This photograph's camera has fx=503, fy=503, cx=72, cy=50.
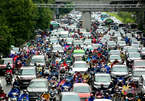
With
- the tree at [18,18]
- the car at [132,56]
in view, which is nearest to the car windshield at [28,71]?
the car at [132,56]

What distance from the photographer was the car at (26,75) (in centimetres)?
3322

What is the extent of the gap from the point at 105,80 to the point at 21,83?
5728mm

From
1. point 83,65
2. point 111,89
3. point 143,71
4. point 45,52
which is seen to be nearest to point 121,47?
point 45,52

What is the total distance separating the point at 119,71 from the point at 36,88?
8.32 meters

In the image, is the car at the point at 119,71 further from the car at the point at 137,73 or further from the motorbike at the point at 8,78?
the motorbike at the point at 8,78

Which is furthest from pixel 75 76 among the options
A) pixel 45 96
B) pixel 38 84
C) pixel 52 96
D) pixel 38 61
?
pixel 38 61

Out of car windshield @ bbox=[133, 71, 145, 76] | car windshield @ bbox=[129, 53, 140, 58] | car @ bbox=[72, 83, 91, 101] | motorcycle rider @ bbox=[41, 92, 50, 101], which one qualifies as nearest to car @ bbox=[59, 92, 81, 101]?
car @ bbox=[72, 83, 91, 101]

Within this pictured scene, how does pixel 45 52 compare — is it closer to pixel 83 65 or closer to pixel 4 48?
pixel 4 48

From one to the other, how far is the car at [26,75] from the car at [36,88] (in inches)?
154

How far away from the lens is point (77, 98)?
23.9 metres

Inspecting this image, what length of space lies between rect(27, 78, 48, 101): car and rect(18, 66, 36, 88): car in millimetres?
3914

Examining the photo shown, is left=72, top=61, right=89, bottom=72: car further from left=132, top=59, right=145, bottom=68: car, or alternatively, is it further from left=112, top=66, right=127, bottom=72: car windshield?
left=132, top=59, right=145, bottom=68: car

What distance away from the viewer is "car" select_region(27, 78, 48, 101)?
28219 mm

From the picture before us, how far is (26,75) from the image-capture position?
111 ft
